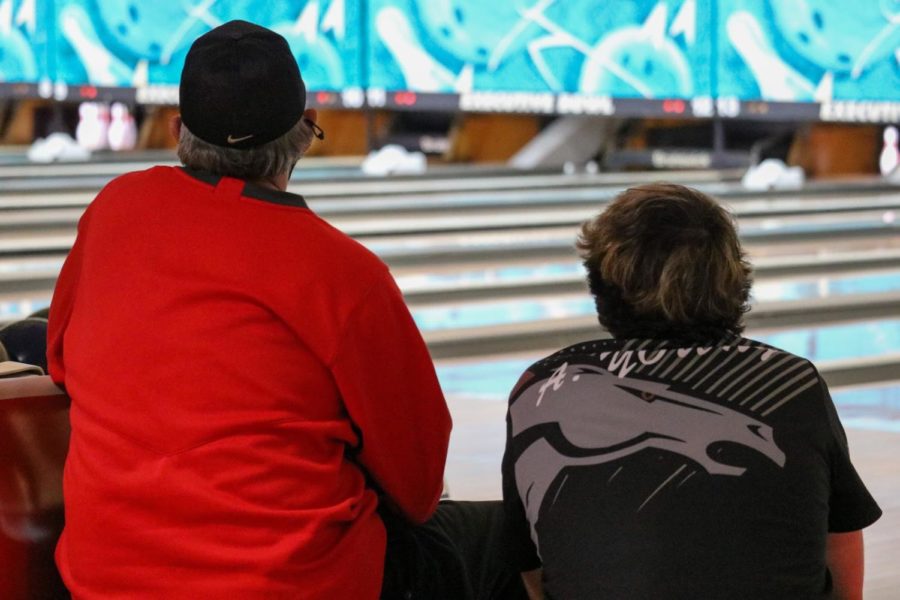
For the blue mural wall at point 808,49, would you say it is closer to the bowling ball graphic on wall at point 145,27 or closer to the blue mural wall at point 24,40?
the bowling ball graphic on wall at point 145,27

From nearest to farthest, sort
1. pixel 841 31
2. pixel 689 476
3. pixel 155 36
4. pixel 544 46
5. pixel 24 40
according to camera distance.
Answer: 1. pixel 689 476
2. pixel 841 31
3. pixel 544 46
4. pixel 155 36
5. pixel 24 40

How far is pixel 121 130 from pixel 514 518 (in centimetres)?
1065

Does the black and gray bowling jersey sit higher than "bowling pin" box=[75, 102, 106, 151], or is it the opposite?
the black and gray bowling jersey

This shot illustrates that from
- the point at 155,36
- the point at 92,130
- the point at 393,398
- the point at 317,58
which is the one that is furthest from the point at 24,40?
the point at 393,398

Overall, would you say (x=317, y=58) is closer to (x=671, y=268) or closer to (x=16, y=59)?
(x=16, y=59)

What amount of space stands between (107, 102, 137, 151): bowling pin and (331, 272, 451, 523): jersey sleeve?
1041 centimetres

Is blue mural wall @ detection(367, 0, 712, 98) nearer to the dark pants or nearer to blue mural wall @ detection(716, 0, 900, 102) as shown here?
blue mural wall @ detection(716, 0, 900, 102)

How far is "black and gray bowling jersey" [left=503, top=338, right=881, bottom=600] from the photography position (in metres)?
1.26

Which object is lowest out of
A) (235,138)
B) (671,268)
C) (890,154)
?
(890,154)

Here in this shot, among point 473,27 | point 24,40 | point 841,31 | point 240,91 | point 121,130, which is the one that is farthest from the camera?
point 121,130

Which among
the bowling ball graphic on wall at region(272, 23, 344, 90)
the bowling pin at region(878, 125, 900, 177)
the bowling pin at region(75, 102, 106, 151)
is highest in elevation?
the bowling ball graphic on wall at region(272, 23, 344, 90)

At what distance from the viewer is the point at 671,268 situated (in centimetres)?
134

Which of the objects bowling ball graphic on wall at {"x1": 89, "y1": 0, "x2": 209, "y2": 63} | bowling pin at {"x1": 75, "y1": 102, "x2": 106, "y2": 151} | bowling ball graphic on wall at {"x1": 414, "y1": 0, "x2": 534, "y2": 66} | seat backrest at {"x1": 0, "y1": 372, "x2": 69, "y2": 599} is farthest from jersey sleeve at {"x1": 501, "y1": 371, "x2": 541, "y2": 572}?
bowling pin at {"x1": 75, "y1": 102, "x2": 106, "y2": 151}

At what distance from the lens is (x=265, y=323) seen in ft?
4.37
